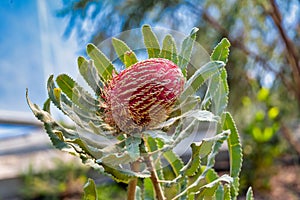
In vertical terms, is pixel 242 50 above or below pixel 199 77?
above

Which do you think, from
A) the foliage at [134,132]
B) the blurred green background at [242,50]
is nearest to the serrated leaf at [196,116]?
the foliage at [134,132]

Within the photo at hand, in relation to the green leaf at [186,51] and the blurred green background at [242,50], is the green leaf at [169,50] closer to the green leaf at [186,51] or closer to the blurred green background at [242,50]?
the green leaf at [186,51]

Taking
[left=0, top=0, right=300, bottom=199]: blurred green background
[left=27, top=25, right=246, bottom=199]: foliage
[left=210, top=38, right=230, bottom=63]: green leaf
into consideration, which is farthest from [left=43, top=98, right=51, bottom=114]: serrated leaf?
[left=0, top=0, right=300, bottom=199]: blurred green background

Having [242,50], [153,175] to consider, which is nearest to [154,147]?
[153,175]

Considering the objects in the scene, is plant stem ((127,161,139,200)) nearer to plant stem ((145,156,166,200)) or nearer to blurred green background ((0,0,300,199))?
plant stem ((145,156,166,200))

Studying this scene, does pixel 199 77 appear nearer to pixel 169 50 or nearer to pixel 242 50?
pixel 169 50

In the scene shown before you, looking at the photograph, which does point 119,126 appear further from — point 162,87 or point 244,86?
point 244,86

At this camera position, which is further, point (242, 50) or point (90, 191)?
point (242, 50)
